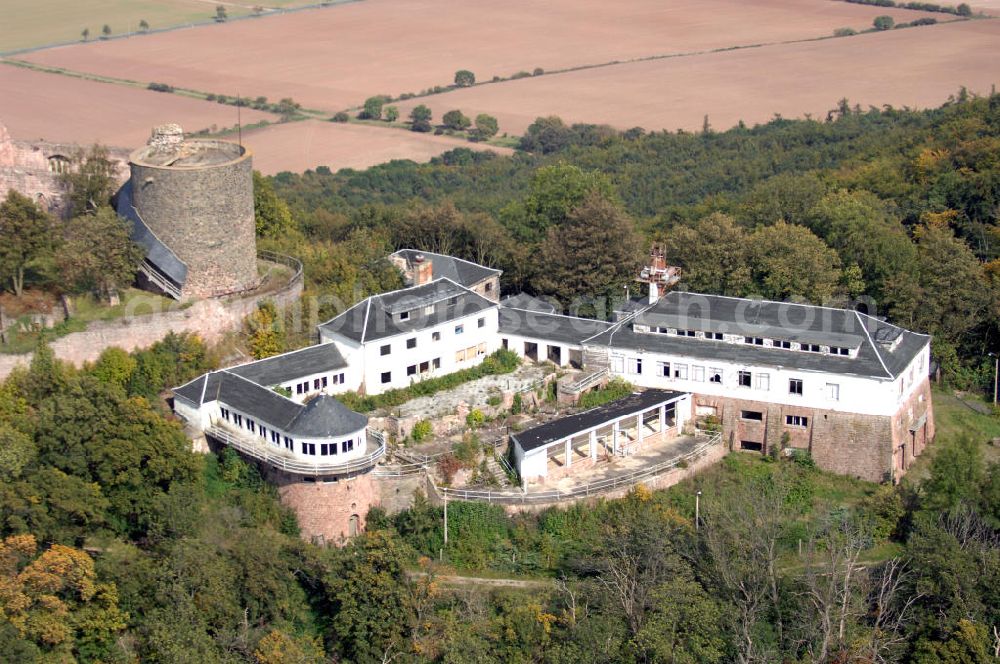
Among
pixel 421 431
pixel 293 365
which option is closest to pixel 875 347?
pixel 421 431

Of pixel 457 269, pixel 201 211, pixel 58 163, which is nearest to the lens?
pixel 201 211

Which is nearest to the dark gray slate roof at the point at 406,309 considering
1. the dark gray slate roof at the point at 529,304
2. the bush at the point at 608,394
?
the dark gray slate roof at the point at 529,304

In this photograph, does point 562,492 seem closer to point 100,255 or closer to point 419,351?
point 419,351

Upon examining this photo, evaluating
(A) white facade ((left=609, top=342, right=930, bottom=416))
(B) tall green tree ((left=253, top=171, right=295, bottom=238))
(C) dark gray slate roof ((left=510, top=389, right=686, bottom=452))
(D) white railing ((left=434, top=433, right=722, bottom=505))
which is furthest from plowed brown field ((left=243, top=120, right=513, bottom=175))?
(D) white railing ((left=434, top=433, right=722, bottom=505))

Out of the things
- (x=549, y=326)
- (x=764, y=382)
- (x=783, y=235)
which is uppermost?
(x=783, y=235)

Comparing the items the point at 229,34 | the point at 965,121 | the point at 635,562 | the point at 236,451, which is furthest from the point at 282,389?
the point at 229,34

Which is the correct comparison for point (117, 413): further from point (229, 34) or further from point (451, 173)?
point (229, 34)
